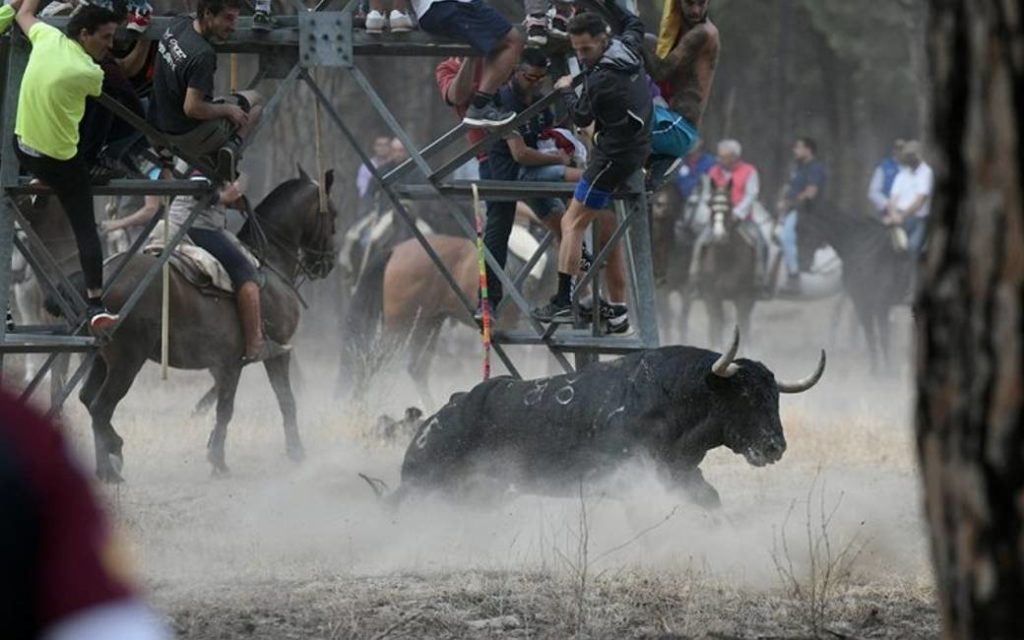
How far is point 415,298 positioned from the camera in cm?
1955

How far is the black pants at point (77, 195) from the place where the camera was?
38.4 feet

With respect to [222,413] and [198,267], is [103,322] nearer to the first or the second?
[198,267]

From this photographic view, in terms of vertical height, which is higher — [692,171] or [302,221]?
[302,221]

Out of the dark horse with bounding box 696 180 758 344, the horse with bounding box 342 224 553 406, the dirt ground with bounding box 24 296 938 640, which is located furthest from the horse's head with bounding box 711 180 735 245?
the dirt ground with bounding box 24 296 938 640

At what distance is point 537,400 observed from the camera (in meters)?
11.1

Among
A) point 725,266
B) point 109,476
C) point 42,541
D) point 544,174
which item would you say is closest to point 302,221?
point 109,476

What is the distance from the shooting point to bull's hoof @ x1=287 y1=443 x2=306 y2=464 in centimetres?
1523

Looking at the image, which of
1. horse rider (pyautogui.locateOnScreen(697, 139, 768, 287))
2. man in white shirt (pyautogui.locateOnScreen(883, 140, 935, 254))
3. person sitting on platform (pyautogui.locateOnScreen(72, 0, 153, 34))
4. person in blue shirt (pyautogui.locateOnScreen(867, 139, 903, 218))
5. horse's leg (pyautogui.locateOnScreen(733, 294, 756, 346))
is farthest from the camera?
person in blue shirt (pyautogui.locateOnScreen(867, 139, 903, 218))

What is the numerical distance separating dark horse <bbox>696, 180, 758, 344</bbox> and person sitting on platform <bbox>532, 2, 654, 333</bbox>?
43.0ft

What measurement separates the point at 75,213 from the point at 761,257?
15.1 metres

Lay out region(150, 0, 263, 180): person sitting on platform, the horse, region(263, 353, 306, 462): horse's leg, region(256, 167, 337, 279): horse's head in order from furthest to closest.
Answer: the horse
region(256, 167, 337, 279): horse's head
region(263, 353, 306, 462): horse's leg
region(150, 0, 263, 180): person sitting on platform

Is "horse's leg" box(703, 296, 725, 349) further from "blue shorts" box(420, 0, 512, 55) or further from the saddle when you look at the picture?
"blue shorts" box(420, 0, 512, 55)

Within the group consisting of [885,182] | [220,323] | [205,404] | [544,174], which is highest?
[544,174]

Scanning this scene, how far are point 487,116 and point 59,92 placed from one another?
8.12ft
